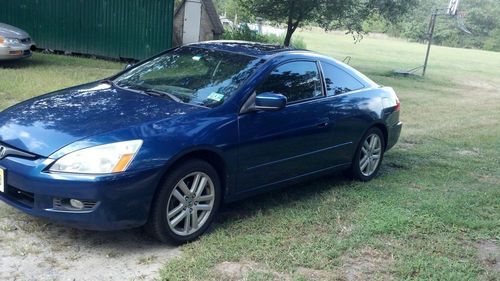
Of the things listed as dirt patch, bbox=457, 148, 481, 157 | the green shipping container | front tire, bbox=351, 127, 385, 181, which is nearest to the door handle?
front tire, bbox=351, 127, 385, 181

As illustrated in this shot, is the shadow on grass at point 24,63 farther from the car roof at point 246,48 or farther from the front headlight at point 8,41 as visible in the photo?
the car roof at point 246,48

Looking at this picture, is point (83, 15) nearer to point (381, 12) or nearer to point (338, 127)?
point (381, 12)

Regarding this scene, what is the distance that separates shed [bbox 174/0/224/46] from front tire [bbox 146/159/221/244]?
19.2m

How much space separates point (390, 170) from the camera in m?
6.97

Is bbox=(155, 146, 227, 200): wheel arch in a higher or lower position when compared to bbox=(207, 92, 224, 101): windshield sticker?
lower

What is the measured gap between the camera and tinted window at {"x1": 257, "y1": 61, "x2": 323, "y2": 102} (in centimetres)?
505

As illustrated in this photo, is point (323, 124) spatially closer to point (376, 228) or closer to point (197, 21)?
point (376, 228)

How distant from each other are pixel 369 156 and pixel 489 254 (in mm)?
2062

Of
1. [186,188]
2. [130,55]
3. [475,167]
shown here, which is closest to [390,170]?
[475,167]

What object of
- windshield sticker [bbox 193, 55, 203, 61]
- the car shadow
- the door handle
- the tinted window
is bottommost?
the car shadow

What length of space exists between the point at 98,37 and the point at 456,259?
14.0 m

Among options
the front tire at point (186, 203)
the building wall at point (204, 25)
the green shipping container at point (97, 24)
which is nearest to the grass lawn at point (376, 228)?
the front tire at point (186, 203)

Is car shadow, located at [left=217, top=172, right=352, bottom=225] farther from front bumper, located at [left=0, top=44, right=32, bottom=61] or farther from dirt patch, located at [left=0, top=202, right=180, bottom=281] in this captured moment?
front bumper, located at [left=0, top=44, right=32, bottom=61]

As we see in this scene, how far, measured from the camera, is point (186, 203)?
4.24 meters
